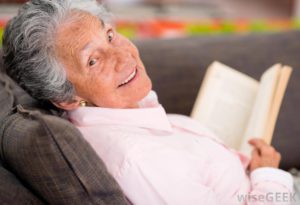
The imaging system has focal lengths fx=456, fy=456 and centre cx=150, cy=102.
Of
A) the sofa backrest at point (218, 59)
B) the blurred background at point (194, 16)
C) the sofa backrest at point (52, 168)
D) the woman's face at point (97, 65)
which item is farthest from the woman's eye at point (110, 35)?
the blurred background at point (194, 16)

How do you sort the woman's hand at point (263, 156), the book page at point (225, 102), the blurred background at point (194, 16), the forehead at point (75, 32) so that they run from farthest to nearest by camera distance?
the blurred background at point (194, 16) < the book page at point (225, 102) < the woman's hand at point (263, 156) < the forehead at point (75, 32)

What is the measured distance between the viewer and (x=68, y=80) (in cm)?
105

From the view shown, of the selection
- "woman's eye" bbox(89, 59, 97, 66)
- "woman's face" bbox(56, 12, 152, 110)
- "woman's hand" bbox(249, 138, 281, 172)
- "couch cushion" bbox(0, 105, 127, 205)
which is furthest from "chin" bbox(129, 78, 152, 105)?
"woman's hand" bbox(249, 138, 281, 172)

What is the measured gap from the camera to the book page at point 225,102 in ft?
4.62

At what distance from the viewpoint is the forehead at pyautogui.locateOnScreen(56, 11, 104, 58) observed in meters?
1.01

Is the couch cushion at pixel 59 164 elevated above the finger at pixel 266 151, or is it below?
below

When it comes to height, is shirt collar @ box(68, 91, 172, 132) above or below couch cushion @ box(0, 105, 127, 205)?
above

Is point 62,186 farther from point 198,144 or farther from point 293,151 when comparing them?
point 293,151

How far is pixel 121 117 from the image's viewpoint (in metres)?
1.03

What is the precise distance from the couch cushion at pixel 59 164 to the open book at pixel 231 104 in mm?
621

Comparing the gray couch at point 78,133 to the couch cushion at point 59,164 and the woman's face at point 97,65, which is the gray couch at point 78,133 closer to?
the couch cushion at point 59,164

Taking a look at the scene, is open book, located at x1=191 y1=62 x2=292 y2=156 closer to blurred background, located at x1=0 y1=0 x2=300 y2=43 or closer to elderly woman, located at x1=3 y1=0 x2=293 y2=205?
elderly woman, located at x1=3 y1=0 x2=293 y2=205

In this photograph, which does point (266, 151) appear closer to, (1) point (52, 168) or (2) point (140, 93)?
(2) point (140, 93)

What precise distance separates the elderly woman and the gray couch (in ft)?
0.23
